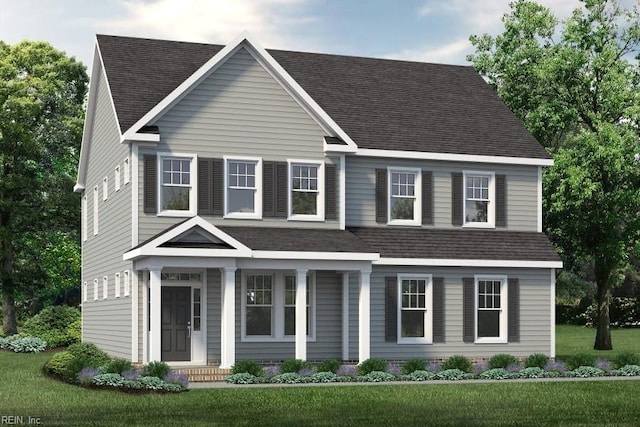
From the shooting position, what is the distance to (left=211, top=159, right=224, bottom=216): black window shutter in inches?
1240

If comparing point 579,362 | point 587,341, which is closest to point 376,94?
point 579,362

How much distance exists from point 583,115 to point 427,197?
35.4ft

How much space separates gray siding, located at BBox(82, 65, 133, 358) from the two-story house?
0.14 metres

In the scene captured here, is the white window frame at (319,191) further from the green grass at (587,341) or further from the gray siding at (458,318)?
the green grass at (587,341)

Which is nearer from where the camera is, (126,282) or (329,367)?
(329,367)

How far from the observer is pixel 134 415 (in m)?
20.0

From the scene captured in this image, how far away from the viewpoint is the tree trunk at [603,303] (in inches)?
1704

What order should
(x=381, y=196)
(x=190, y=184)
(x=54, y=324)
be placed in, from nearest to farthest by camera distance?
1. (x=190, y=184)
2. (x=381, y=196)
3. (x=54, y=324)

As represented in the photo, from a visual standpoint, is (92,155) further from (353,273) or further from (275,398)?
(275,398)

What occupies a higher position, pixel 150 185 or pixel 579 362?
pixel 150 185

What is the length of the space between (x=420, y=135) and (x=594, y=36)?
1088cm

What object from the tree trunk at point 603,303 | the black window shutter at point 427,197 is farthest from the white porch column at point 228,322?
the tree trunk at point 603,303

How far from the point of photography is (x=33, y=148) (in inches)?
1953

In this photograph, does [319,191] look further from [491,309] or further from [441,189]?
[491,309]
